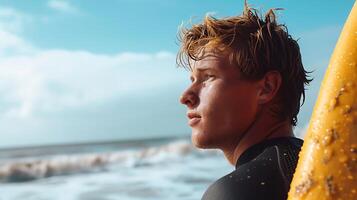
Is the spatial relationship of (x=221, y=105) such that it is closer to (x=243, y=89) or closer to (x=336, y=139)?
(x=243, y=89)

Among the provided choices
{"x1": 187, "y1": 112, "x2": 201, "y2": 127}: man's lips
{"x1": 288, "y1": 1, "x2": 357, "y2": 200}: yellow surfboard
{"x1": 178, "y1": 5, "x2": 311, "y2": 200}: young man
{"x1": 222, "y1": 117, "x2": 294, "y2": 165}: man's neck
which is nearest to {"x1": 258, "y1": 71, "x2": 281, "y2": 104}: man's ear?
{"x1": 178, "y1": 5, "x2": 311, "y2": 200}: young man

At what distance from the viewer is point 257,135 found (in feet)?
6.95

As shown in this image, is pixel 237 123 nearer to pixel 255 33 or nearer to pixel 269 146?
pixel 269 146

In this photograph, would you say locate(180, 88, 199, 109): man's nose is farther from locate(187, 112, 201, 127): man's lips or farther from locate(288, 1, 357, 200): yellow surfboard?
locate(288, 1, 357, 200): yellow surfboard

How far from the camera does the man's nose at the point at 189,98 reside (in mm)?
2184

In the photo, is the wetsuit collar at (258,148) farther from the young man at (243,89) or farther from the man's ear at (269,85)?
the man's ear at (269,85)

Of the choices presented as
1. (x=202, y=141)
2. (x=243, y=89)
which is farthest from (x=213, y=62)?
(x=202, y=141)

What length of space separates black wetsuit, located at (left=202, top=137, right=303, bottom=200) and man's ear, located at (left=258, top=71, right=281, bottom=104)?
29 centimetres

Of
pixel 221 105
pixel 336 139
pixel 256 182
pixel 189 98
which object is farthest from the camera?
pixel 189 98

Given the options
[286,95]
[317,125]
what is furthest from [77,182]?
[317,125]

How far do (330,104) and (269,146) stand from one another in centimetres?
135

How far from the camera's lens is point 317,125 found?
0.74m

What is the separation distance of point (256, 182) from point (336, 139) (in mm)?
1033

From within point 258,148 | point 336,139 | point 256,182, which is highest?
point 258,148
